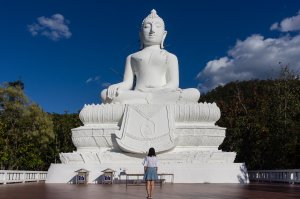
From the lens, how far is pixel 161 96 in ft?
67.4

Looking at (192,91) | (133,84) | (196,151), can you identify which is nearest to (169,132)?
(196,151)

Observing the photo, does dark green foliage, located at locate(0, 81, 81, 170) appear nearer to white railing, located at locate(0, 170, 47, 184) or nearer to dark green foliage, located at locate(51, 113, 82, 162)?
dark green foliage, located at locate(51, 113, 82, 162)

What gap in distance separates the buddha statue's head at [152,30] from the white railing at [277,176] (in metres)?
8.07

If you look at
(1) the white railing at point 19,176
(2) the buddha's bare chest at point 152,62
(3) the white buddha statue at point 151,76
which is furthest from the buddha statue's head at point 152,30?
(1) the white railing at point 19,176

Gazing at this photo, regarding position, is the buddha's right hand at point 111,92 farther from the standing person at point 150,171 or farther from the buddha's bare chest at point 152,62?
the standing person at point 150,171

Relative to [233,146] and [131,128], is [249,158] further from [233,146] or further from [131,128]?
[131,128]

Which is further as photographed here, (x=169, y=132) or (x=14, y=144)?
(x=14, y=144)

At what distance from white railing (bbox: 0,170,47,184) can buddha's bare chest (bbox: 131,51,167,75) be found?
728 cm

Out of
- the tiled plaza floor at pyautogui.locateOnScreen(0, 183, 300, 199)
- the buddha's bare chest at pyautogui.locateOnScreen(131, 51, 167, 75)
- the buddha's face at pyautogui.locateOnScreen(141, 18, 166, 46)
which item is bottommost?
the tiled plaza floor at pyautogui.locateOnScreen(0, 183, 300, 199)

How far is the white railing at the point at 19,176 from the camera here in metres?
17.7

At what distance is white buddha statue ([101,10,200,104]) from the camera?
20.5 metres

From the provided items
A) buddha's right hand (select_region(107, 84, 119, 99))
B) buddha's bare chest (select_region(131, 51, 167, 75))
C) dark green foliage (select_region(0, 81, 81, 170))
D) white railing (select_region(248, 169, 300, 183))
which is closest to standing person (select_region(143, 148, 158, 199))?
white railing (select_region(248, 169, 300, 183))

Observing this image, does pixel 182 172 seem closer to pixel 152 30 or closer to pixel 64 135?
pixel 152 30

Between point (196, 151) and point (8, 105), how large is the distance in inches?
594
